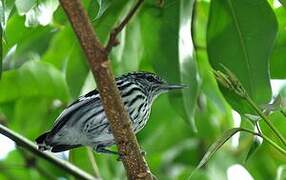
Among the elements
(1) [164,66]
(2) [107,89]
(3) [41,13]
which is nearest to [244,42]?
(1) [164,66]

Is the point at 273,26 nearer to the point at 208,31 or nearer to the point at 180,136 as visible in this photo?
the point at 208,31

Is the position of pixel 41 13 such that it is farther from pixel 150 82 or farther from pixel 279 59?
pixel 150 82

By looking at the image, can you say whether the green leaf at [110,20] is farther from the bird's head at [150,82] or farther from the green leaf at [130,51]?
the bird's head at [150,82]

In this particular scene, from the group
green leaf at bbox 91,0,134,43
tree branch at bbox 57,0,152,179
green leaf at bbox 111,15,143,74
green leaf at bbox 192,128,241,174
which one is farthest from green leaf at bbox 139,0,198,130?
tree branch at bbox 57,0,152,179

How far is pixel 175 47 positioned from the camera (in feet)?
11.3

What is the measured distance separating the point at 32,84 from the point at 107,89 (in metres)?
2.06

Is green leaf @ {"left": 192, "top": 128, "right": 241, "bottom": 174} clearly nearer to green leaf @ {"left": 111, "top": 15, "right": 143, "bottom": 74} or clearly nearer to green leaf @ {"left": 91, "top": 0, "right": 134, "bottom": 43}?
green leaf @ {"left": 91, "top": 0, "right": 134, "bottom": 43}

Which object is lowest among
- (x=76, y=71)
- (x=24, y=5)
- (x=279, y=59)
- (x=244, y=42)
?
(x=279, y=59)

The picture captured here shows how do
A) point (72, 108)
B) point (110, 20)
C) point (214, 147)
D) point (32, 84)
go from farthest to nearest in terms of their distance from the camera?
point (32, 84), point (72, 108), point (110, 20), point (214, 147)

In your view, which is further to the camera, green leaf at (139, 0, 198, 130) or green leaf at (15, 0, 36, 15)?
green leaf at (139, 0, 198, 130)

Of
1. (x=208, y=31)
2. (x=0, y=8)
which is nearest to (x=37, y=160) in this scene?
(x=208, y=31)

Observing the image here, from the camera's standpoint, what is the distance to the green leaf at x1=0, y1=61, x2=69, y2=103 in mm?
4109

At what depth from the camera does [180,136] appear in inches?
195

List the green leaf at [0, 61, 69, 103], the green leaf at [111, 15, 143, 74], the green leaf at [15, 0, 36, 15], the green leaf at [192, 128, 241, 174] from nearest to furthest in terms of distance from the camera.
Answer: the green leaf at [192, 128, 241, 174], the green leaf at [15, 0, 36, 15], the green leaf at [111, 15, 143, 74], the green leaf at [0, 61, 69, 103]
